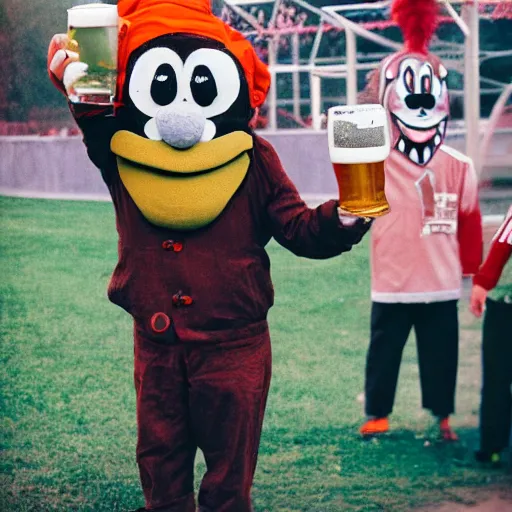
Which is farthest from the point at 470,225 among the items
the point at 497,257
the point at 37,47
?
the point at 37,47

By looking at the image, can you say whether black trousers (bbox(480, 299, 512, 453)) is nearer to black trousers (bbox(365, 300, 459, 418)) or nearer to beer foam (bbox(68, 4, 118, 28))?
black trousers (bbox(365, 300, 459, 418))

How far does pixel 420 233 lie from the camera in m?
2.93

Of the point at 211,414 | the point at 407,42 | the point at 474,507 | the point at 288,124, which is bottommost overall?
the point at 474,507

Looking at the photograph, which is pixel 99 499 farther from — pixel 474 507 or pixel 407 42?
pixel 407 42

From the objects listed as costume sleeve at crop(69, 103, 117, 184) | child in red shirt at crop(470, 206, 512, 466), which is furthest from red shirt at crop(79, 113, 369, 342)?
child in red shirt at crop(470, 206, 512, 466)

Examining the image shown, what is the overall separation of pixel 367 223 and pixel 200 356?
562 mm

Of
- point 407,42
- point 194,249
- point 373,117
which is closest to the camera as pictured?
point 373,117

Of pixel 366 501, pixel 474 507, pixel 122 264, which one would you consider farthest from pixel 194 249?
pixel 474 507

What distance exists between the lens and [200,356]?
2521 mm

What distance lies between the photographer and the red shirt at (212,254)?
98.8 inches

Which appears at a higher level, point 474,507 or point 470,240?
point 470,240

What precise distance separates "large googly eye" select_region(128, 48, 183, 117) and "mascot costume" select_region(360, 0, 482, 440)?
0.70 meters

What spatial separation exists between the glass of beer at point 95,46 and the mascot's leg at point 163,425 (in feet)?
2.23

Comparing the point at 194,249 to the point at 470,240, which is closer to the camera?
the point at 194,249
